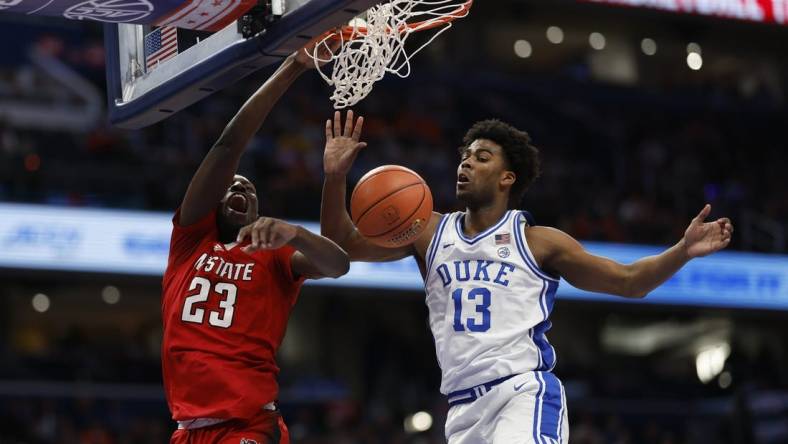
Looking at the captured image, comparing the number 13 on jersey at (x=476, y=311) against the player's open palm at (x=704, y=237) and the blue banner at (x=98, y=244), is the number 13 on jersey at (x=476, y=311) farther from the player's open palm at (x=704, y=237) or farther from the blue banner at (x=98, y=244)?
the blue banner at (x=98, y=244)

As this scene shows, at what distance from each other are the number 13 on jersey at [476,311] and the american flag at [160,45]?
1661mm

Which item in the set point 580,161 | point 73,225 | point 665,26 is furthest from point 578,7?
point 73,225

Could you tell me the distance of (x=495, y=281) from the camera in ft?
16.7

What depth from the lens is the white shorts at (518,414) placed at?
16.0 feet

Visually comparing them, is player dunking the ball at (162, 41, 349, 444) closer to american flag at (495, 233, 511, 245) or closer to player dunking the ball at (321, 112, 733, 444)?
player dunking the ball at (321, 112, 733, 444)

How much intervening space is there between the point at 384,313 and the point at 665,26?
836cm

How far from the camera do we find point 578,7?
1892 centimetres

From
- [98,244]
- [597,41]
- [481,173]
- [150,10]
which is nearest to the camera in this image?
[150,10]

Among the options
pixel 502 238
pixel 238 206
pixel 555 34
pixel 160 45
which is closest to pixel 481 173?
pixel 502 238

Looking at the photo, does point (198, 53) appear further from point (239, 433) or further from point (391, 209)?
point (239, 433)

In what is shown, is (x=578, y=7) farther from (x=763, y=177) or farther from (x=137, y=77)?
(x=137, y=77)

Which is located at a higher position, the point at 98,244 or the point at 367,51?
the point at 367,51

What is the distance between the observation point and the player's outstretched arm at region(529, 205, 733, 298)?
4988 millimetres

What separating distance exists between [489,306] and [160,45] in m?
1.87
